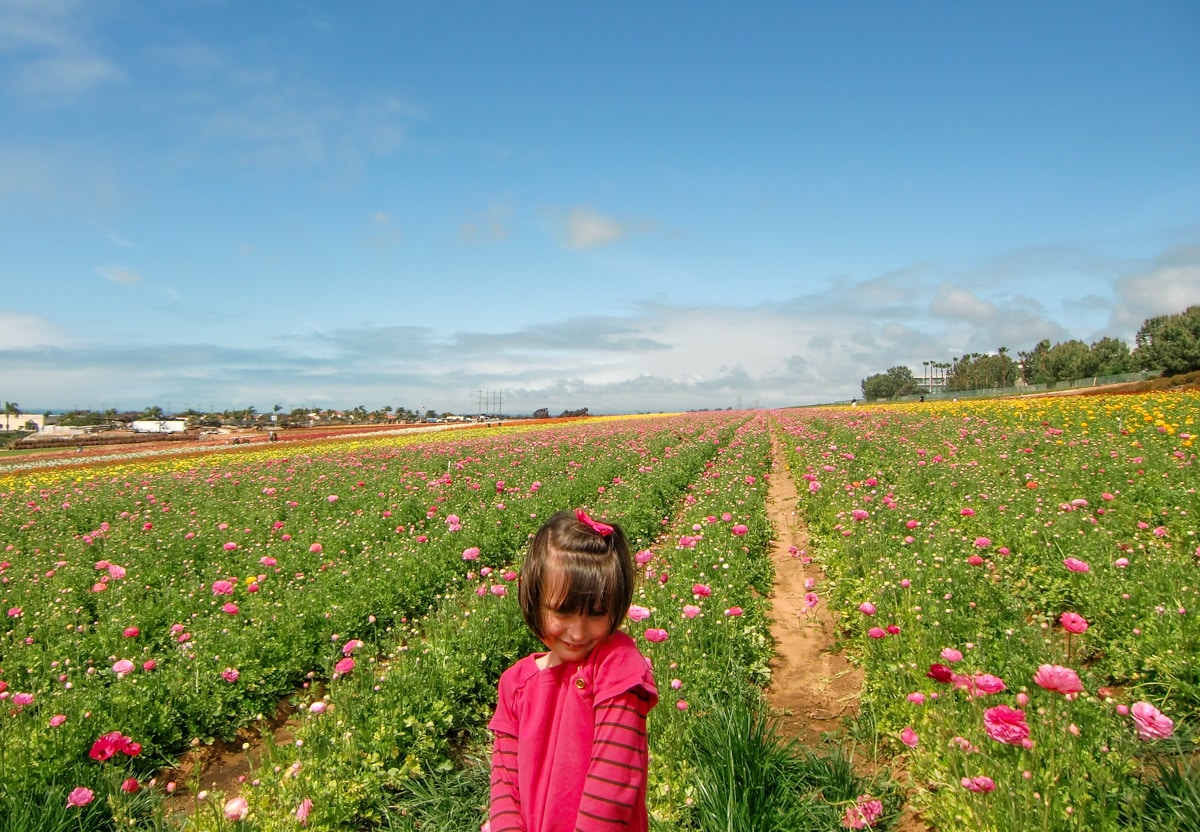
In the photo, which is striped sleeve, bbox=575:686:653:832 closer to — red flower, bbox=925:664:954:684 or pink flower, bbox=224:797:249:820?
red flower, bbox=925:664:954:684

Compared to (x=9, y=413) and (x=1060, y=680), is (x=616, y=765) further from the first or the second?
(x=9, y=413)

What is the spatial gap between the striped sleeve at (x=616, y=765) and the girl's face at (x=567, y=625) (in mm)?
195

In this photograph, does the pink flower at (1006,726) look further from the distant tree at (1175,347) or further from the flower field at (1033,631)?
the distant tree at (1175,347)

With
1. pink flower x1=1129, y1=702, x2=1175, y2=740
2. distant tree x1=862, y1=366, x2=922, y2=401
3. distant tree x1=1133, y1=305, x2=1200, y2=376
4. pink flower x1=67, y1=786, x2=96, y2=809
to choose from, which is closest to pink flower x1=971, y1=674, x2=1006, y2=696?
pink flower x1=1129, y1=702, x2=1175, y2=740

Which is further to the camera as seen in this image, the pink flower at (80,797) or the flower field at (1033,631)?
the pink flower at (80,797)

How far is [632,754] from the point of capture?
1.95 metres

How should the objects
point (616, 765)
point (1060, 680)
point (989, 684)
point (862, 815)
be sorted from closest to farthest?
point (616, 765), point (1060, 680), point (989, 684), point (862, 815)

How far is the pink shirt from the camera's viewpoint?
1924mm

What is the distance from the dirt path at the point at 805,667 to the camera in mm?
4293

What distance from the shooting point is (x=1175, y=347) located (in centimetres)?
6756

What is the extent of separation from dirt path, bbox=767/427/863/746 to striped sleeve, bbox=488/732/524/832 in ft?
7.51

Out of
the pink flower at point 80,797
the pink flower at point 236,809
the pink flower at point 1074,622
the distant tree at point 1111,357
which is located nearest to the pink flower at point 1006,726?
the pink flower at point 1074,622

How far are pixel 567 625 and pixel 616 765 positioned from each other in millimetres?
439

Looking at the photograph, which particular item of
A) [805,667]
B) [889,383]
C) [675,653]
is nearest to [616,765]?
[675,653]
